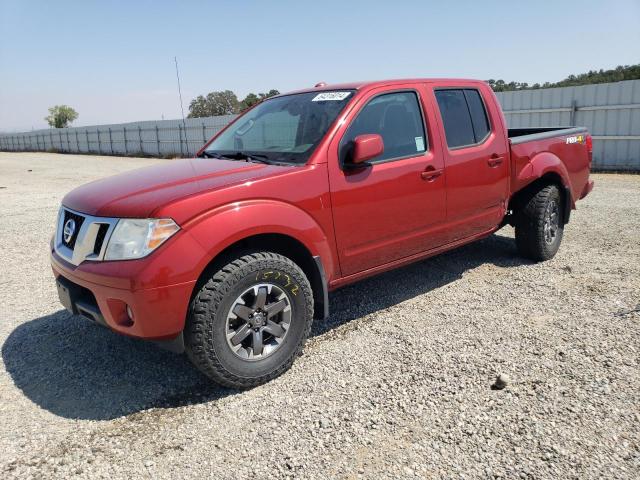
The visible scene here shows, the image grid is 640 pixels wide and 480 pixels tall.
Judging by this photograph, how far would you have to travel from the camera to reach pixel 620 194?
368 inches

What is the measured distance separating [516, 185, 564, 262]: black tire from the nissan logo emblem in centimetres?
410

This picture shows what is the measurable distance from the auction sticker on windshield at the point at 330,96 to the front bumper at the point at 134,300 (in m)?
1.85

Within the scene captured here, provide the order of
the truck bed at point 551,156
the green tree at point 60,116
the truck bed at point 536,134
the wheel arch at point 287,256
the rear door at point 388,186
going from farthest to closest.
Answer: the green tree at point 60,116 → the truck bed at point 536,134 → the truck bed at point 551,156 → the rear door at point 388,186 → the wheel arch at point 287,256

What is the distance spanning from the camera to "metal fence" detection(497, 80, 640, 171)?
1241 centimetres

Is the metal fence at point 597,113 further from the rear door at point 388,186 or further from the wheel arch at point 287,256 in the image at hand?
the wheel arch at point 287,256

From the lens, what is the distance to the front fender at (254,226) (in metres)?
2.80

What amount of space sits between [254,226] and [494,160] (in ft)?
8.59

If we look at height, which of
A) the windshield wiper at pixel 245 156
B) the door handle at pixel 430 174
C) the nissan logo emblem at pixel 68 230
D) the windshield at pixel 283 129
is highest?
the windshield at pixel 283 129

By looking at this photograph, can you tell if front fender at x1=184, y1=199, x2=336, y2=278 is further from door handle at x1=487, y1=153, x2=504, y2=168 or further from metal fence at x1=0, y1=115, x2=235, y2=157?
metal fence at x1=0, y1=115, x2=235, y2=157

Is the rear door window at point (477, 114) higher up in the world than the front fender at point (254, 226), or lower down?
higher up

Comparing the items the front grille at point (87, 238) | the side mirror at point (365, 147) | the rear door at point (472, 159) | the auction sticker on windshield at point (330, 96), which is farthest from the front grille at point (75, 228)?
the rear door at point (472, 159)

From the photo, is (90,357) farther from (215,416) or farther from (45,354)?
(215,416)

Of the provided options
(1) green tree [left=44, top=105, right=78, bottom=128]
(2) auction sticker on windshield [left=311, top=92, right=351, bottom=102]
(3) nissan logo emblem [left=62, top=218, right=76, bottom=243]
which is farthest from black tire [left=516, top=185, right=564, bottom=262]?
(1) green tree [left=44, top=105, right=78, bottom=128]

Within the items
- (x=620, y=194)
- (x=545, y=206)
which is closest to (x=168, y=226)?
(x=545, y=206)
